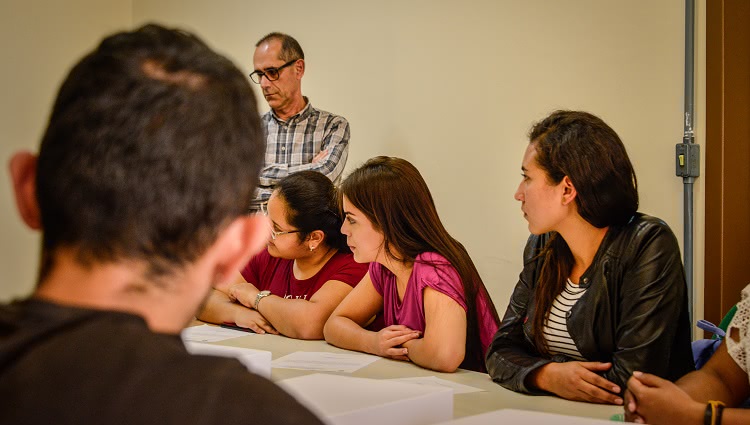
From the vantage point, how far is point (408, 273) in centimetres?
229

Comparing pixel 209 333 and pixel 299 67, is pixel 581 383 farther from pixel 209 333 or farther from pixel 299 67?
pixel 299 67

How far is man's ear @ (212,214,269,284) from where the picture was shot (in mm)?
623

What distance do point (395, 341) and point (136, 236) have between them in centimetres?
161

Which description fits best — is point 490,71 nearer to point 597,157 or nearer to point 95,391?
point 597,157

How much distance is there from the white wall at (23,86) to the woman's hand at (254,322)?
2.71 m

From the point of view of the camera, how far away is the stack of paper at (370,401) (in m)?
1.06

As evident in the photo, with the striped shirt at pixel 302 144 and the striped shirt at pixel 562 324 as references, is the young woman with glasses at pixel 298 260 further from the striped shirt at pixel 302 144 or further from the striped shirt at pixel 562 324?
the striped shirt at pixel 562 324

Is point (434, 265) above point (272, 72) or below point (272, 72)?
below

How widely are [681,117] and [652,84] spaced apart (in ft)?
0.63

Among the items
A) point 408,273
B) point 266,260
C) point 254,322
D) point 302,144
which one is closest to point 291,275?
point 266,260

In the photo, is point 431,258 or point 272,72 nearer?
point 431,258

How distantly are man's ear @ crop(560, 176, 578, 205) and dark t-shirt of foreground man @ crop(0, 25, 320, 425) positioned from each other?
1.38 m

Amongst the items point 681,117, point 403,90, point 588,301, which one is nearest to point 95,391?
point 588,301

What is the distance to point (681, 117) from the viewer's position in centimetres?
308
